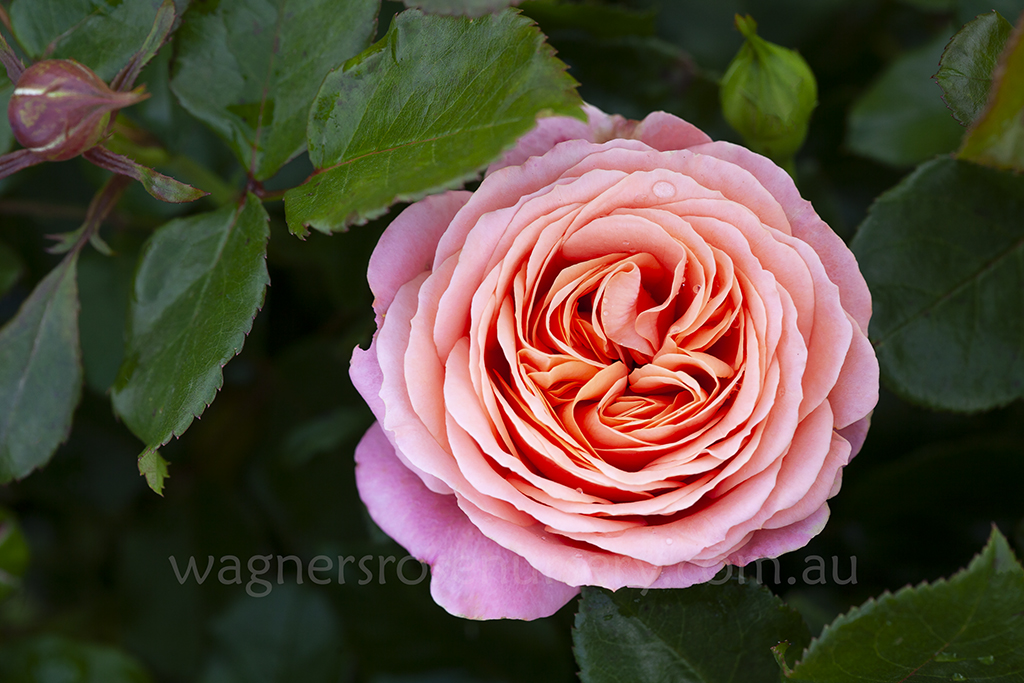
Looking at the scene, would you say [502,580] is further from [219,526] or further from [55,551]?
[55,551]

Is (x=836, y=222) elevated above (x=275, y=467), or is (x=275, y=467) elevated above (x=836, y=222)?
(x=836, y=222)

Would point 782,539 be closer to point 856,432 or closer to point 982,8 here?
point 856,432

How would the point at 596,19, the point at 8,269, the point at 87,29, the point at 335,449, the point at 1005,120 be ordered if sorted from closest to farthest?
the point at 1005,120
the point at 87,29
the point at 596,19
the point at 8,269
the point at 335,449

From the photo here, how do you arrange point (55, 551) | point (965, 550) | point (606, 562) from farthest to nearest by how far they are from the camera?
point (55, 551) → point (965, 550) → point (606, 562)

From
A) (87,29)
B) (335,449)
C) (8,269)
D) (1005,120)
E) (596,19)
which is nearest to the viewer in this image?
(1005,120)

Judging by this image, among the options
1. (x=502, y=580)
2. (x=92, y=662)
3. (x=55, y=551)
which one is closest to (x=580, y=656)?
(x=502, y=580)

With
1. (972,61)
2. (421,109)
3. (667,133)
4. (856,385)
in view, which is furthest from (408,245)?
(972,61)
